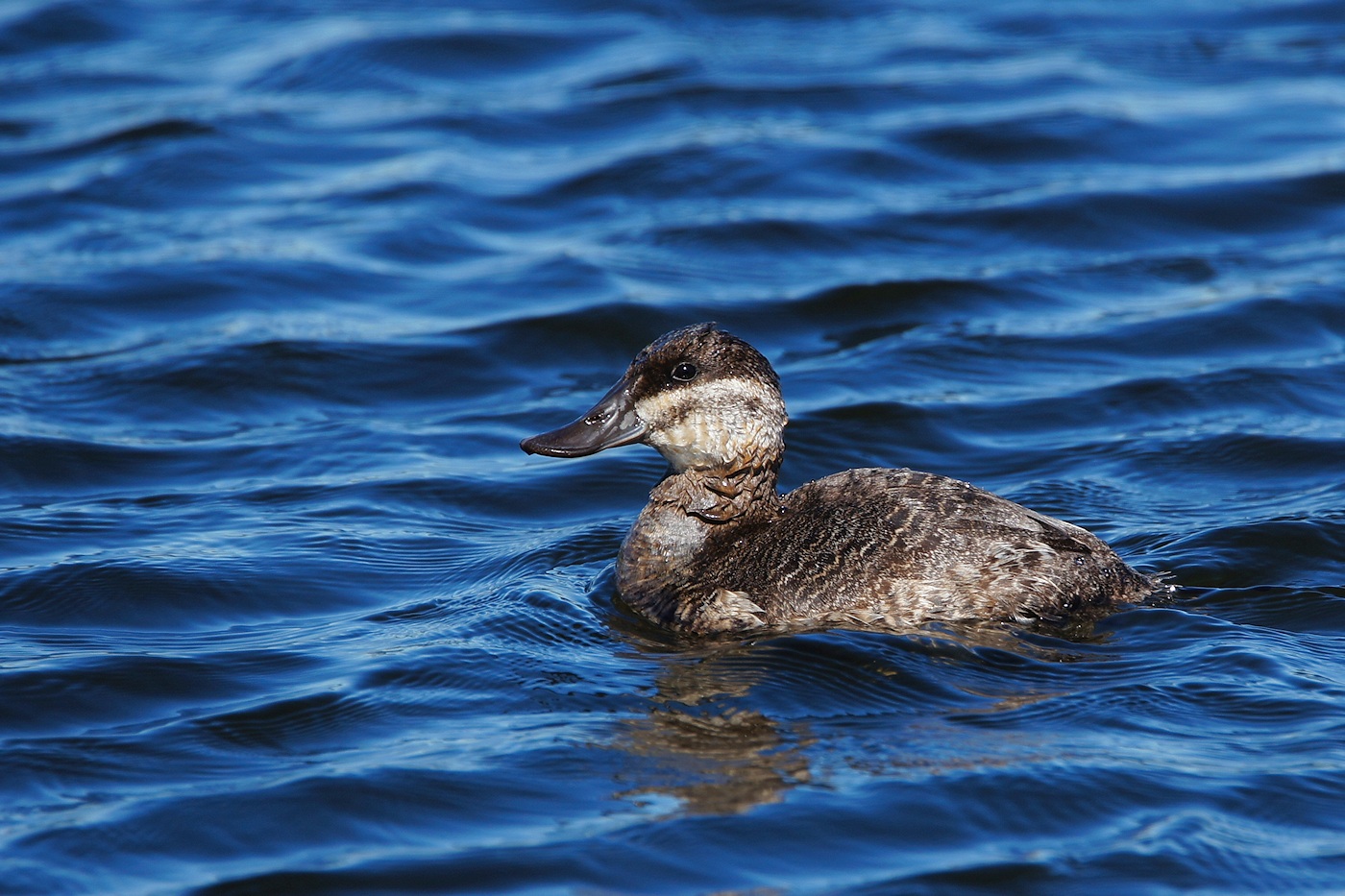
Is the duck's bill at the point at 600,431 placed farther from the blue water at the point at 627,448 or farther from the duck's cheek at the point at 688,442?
the blue water at the point at 627,448

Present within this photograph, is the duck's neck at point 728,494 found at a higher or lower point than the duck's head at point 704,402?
lower

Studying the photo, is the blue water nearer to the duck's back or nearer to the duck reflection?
the duck reflection

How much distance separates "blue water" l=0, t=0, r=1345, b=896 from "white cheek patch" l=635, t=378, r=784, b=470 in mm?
801

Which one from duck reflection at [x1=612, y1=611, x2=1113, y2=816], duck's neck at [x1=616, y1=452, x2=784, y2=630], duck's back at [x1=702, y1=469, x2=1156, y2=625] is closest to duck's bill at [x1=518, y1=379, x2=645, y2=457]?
duck's neck at [x1=616, y1=452, x2=784, y2=630]

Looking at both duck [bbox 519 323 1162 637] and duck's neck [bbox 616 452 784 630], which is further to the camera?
duck's neck [bbox 616 452 784 630]

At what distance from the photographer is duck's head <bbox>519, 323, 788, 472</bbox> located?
7.11 meters

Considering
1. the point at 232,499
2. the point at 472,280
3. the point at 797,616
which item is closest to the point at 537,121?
the point at 472,280

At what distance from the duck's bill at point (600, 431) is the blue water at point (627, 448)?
615mm

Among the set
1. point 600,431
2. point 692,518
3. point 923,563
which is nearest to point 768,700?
point 923,563

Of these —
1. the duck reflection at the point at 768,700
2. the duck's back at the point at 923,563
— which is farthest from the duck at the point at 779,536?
the duck reflection at the point at 768,700

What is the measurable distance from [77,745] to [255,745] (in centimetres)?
62

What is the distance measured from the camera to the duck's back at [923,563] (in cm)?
661

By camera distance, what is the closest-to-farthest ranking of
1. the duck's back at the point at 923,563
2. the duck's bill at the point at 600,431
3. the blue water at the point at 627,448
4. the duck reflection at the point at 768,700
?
the blue water at the point at 627,448 → the duck reflection at the point at 768,700 → the duck's back at the point at 923,563 → the duck's bill at the point at 600,431

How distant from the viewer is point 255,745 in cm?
615
